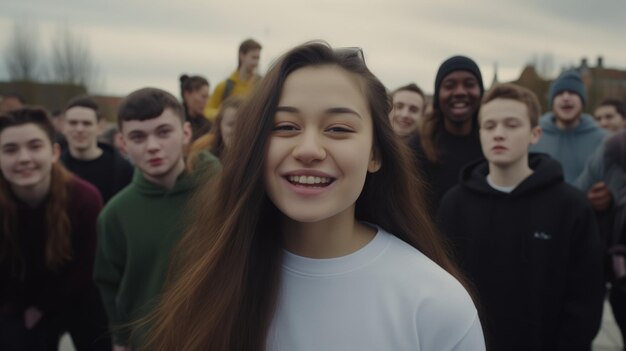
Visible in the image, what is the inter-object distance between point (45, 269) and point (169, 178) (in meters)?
1.20

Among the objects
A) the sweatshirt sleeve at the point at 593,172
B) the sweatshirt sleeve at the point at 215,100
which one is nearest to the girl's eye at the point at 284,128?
the sweatshirt sleeve at the point at 593,172

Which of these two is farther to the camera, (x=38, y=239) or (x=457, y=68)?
(x=457, y=68)

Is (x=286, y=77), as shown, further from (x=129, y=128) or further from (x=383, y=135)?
(x=129, y=128)

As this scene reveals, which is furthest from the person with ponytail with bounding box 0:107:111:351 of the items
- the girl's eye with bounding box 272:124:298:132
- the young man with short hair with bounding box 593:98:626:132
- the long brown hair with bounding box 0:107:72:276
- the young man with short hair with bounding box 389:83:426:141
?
the young man with short hair with bounding box 593:98:626:132

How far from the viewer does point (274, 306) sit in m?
1.49

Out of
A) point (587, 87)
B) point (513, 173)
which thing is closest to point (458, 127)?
point (513, 173)

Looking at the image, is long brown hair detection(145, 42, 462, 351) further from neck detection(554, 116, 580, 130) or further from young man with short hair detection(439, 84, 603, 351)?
neck detection(554, 116, 580, 130)

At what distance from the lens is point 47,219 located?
3.42 metres

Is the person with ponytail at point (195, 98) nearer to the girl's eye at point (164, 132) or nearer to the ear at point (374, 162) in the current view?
the girl's eye at point (164, 132)

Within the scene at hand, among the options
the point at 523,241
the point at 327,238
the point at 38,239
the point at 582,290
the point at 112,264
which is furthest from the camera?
the point at 38,239

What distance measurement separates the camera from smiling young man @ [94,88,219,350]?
274 centimetres

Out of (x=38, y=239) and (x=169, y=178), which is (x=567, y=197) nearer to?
(x=169, y=178)

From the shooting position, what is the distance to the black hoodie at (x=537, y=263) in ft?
8.80

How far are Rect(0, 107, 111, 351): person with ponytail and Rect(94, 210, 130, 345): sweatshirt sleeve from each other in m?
0.54
